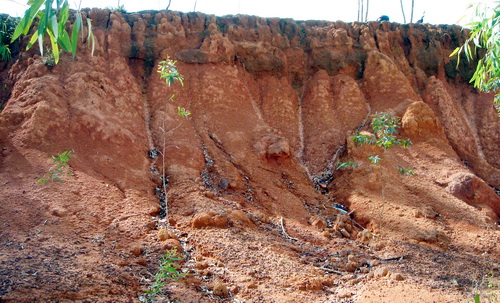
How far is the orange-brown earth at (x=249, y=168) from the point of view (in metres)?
5.44

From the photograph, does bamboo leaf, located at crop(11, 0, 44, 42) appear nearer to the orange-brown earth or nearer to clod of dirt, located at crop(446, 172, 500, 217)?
the orange-brown earth

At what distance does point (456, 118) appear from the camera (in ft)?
40.1

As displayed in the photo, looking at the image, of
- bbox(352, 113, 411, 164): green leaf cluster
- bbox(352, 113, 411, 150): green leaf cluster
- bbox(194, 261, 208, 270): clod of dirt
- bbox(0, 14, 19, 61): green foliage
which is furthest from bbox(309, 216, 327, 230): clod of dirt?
bbox(0, 14, 19, 61): green foliage

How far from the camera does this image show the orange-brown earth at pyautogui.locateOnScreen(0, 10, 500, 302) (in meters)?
5.44

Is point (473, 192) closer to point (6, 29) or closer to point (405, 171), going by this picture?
point (405, 171)

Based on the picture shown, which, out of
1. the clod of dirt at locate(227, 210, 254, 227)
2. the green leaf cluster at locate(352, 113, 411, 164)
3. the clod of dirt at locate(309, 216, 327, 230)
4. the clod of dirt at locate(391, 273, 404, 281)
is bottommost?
the clod of dirt at locate(309, 216, 327, 230)

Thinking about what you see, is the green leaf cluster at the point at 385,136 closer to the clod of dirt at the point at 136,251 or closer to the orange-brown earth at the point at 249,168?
the orange-brown earth at the point at 249,168

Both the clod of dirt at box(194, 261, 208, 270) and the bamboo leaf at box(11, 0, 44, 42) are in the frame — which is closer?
the bamboo leaf at box(11, 0, 44, 42)

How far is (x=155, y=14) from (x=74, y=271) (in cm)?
997

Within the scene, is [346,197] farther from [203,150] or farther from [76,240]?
[76,240]

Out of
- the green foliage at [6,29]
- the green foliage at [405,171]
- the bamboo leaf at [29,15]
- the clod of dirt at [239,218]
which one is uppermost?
the green foliage at [6,29]

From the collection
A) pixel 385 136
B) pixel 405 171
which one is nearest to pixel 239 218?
pixel 385 136

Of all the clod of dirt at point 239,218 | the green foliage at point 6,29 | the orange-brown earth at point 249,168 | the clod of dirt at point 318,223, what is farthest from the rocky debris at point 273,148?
the green foliage at point 6,29

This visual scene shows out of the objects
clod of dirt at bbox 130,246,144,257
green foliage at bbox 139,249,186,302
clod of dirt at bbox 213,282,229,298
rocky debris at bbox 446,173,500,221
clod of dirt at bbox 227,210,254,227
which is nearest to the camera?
green foliage at bbox 139,249,186,302
